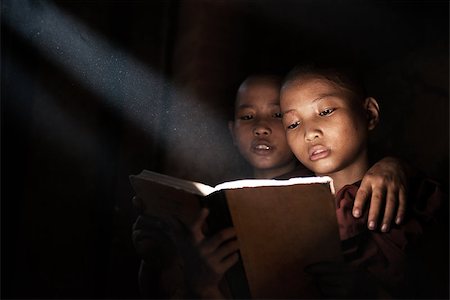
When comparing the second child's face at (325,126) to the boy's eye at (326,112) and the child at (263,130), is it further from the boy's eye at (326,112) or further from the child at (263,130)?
the child at (263,130)

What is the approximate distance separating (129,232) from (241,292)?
3.10 ft

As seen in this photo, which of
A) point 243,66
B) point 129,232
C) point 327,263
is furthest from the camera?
point 243,66

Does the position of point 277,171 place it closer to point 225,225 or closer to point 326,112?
point 326,112

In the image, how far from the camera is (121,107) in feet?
7.54

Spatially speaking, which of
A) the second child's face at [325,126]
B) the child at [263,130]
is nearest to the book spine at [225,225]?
the second child's face at [325,126]

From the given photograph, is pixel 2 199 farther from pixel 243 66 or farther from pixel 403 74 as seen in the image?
pixel 403 74

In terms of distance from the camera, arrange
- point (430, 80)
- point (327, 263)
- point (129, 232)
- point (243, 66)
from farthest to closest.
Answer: point (243, 66) < point (129, 232) < point (430, 80) < point (327, 263)

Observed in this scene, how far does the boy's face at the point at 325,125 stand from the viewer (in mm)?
1701

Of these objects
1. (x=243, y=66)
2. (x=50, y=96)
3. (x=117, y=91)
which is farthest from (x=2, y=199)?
(x=243, y=66)

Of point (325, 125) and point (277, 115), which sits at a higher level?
point (277, 115)

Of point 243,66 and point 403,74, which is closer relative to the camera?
point 403,74

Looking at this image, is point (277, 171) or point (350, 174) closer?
point (350, 174)

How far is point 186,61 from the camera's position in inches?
94.1

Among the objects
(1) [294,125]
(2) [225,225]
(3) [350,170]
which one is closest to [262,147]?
(1) [294,125]
